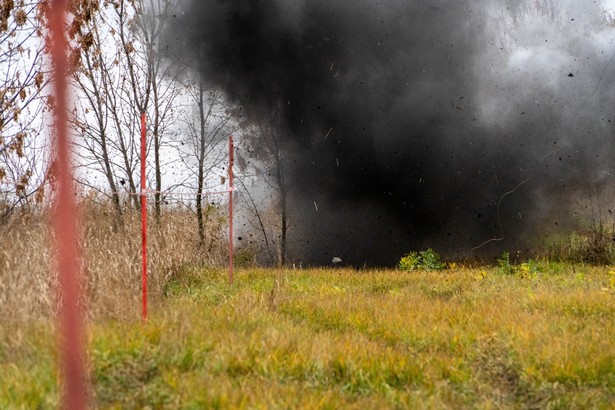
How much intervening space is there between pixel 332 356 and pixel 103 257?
441cm

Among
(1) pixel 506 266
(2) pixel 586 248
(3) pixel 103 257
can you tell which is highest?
(2) pixel 586 248

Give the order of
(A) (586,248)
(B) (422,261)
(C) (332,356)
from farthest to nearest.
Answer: (A) (586,248)
(B) (422,261)
(C) (332,356)

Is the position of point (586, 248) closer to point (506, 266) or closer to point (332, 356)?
point (506, 266)

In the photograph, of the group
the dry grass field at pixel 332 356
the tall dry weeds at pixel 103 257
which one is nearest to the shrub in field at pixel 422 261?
the tall dry weeds at pixel 103 257

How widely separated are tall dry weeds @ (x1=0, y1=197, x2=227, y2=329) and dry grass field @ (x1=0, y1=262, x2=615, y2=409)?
0.34 metres

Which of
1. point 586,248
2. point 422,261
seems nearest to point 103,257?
point 422,261

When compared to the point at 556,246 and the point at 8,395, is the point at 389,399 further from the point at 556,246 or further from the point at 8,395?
the point at 556,246

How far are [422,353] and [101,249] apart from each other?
16.6 feet

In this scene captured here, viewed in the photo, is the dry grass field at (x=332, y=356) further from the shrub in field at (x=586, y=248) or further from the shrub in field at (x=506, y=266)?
the shrub in field at (x=586, y=248)

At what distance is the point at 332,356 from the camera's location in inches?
214

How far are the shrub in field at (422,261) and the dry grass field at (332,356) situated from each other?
587 centimetres

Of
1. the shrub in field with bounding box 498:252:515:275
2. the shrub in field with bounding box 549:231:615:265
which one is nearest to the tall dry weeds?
the shrub in field with bounding box 498:252:515:275

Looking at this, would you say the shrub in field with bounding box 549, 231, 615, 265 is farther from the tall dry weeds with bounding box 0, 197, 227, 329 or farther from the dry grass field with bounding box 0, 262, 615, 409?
the tall dry weeds with bounding box 0, 197, 227, 329

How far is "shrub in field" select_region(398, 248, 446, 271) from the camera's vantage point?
14367 millimetres
